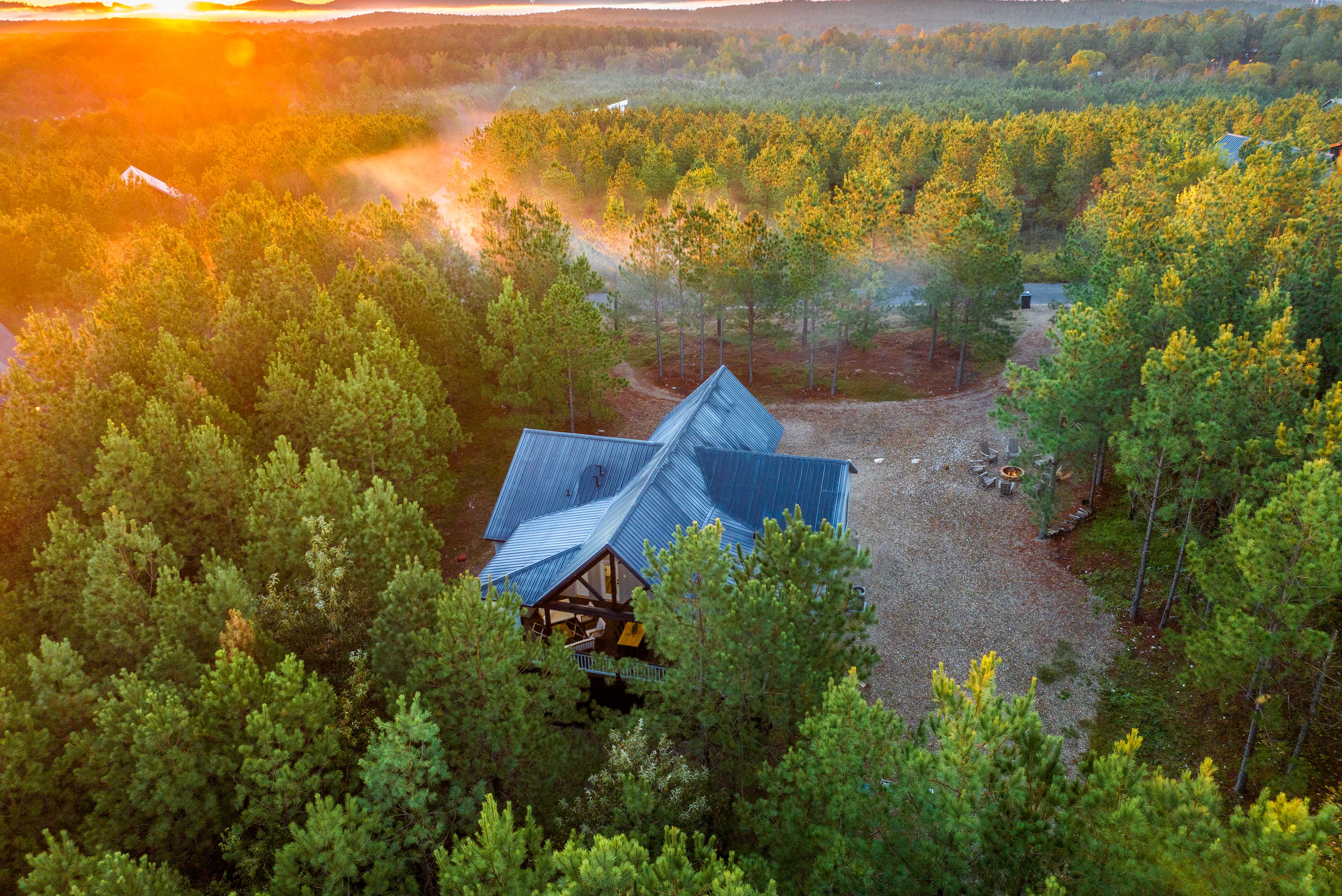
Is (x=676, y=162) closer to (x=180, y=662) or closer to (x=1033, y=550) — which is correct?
(x=1033, y=550)

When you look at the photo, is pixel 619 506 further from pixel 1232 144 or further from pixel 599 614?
pixel 1232 144

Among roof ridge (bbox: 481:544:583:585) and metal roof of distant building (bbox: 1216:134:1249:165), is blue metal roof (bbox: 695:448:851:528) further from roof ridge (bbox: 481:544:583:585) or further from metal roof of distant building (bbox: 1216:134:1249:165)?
metal roof of distant building (bbox: 1216:134:1249:165)

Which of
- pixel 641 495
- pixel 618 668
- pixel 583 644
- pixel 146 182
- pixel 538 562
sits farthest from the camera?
pixel 146 182

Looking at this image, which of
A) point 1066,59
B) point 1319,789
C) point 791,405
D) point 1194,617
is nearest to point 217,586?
point 1194,617

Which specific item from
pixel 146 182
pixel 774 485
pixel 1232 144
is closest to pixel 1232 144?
pixel 1232 144

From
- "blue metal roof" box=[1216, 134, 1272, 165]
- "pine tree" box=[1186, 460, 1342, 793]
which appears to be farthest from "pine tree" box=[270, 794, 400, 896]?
"blue metal roof" box=[1216, 134, 1272, 165]
